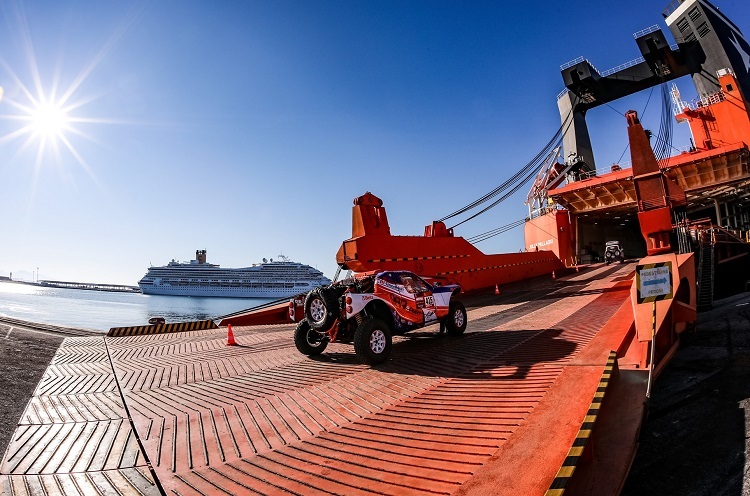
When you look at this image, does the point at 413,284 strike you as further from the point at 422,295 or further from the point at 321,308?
the point at 321,308

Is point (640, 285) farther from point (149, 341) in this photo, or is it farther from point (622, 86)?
point (622, 86)

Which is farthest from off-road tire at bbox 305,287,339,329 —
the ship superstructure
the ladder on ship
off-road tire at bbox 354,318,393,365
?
the ship superstructure

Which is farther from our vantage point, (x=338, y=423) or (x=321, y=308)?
(x=321, y=308)

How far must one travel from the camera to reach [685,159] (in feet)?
69.5

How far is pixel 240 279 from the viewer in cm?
9081

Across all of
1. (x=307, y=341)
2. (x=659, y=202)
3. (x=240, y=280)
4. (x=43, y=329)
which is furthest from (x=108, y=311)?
A: (x=659, y=202)

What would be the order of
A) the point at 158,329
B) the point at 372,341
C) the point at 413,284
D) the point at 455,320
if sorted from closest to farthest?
the point at 372,341 → the point at 413,284 → the point at 455,320 → the point at 158,329

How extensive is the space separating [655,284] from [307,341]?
5.93 meters

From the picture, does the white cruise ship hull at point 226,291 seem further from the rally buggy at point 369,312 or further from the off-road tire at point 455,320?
the rally buggy at point 369,312

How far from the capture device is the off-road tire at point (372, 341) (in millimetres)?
6020

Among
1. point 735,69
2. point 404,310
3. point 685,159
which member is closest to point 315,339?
point 404,310

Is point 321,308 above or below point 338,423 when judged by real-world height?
above

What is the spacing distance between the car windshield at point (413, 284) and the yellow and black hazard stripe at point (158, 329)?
963cm

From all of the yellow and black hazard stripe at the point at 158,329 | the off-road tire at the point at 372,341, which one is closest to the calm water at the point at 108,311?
the yellow and black hazard stripe at the point at 158,329
